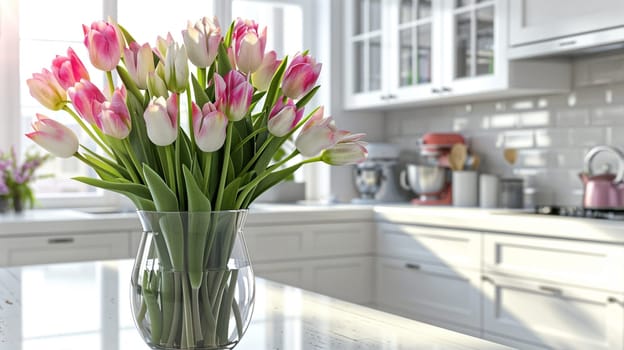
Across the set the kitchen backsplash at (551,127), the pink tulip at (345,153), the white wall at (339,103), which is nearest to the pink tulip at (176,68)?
the pink tulip at (345,153)

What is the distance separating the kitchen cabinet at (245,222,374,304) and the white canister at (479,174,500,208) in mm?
579

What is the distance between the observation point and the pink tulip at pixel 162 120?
34.8 inches

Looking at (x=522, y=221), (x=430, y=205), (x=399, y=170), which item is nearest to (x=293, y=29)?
(x=399, y=170)

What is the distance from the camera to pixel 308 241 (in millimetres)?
3857

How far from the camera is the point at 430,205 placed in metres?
4.25

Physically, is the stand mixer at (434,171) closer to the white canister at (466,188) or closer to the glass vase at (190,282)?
the white canister at (466,188)

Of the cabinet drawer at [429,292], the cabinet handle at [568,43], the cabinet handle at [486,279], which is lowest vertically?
the cabinet drawer at [429,292]

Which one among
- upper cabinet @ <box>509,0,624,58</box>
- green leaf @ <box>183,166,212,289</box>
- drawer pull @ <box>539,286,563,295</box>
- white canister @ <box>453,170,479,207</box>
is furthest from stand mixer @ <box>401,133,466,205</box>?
green leaf @ <box>183,166,212,289</box>

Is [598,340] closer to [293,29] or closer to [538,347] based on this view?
[538,347]

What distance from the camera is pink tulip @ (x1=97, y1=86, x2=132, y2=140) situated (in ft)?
3.00

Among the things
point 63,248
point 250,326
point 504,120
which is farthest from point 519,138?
point 250,326

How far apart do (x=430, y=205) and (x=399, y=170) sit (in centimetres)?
58

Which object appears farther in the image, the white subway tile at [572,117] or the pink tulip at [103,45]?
the white subway tile at [572,117]

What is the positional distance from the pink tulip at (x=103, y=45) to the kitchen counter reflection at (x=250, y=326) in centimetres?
42
